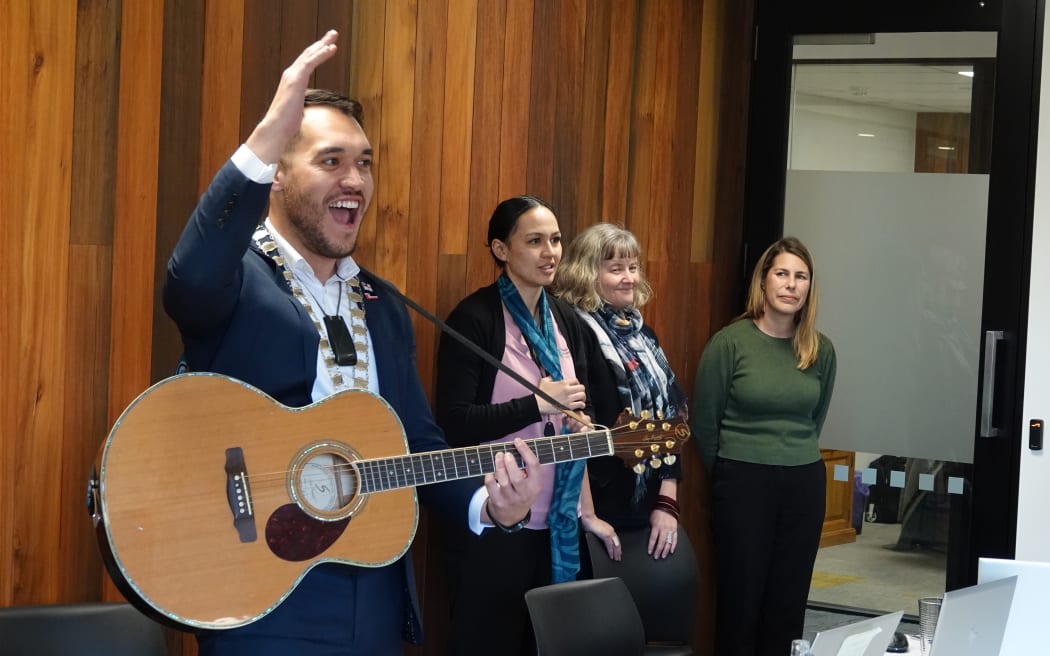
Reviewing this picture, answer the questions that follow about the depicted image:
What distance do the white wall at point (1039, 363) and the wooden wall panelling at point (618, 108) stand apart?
5.42ft

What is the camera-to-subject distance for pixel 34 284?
2387 millimetres

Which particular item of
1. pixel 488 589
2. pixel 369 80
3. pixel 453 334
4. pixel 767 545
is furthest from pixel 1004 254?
pixel 453 334

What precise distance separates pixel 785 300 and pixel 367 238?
2.02 m

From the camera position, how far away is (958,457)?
5.05 metres

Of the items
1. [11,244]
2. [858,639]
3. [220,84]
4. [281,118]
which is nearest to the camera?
[281,118]

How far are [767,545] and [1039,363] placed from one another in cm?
132

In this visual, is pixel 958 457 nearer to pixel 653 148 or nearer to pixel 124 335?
pixel 653 148

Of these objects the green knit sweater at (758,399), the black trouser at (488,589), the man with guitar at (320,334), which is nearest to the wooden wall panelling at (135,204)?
the man with guitar at (320,334)

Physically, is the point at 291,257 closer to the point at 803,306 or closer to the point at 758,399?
the point at 758,399

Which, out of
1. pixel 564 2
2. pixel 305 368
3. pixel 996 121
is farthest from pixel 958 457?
pixel 305 368

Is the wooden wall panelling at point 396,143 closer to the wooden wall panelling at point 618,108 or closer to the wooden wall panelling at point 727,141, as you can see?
the wooden wall panelling at point 618,108

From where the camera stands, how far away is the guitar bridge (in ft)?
6.66

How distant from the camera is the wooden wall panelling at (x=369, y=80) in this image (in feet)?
11.0

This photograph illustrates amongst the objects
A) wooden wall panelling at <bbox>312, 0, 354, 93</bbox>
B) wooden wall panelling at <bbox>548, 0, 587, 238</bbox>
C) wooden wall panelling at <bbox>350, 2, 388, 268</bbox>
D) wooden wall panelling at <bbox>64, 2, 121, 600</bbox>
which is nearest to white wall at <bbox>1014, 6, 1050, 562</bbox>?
wooden wall panelling at <bbox>548, 0, 587, 238</bbox>
